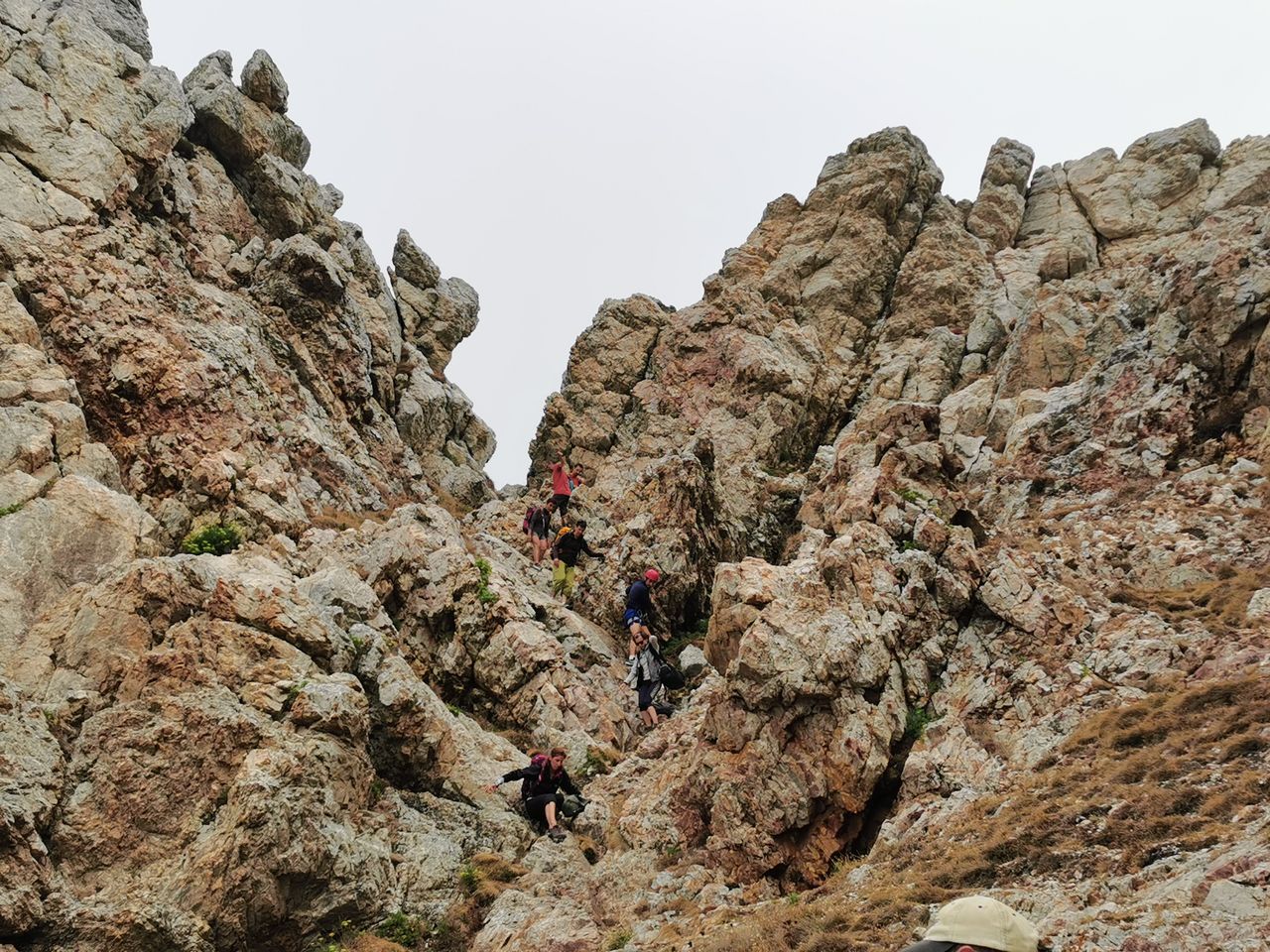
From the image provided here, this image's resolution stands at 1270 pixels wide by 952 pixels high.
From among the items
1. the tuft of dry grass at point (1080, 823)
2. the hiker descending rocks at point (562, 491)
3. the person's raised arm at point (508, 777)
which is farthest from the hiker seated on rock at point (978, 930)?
the hiker descending rocks at point (562, 491)

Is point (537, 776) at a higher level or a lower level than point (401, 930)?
higher

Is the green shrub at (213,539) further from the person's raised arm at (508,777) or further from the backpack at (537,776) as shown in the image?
the backpack at (537,776)

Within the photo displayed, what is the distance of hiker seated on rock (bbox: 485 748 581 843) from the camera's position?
64.2 ft

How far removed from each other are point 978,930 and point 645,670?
794 inches

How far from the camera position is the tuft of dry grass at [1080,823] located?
1162 centimetres

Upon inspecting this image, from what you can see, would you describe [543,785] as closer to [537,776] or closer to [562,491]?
[537,776]

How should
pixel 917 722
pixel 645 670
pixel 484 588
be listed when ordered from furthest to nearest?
pixel 484 588 < pixel 645 670 < pixel 917 722

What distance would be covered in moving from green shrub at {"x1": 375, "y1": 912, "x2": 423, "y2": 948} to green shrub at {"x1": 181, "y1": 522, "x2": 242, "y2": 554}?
13097 mm

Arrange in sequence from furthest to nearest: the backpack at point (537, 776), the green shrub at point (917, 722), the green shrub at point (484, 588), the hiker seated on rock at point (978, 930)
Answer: the green shrub at point (484, 588) < the backpack at point (537, 776) < the green shrub at point (917, 722) < the hiker seated on rock at point (978, 930)

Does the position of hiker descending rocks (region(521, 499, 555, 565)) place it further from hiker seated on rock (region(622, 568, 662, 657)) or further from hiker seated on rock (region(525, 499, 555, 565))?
hiker seated on rock (region(622, 568, 662, 657))

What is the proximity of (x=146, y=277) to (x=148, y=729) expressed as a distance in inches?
910

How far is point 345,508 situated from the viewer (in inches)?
1316

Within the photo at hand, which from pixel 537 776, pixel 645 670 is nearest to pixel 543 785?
pixel 537 776

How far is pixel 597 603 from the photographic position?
3175 cm
